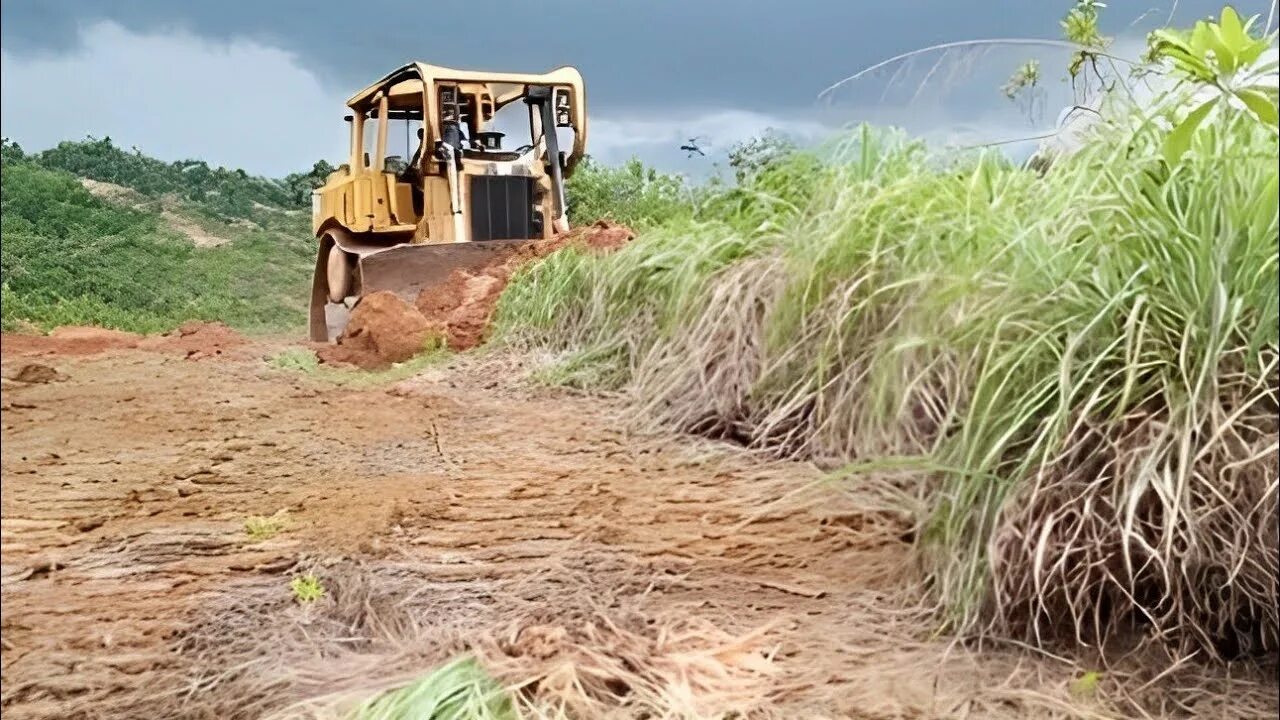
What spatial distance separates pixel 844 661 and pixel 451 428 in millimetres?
719

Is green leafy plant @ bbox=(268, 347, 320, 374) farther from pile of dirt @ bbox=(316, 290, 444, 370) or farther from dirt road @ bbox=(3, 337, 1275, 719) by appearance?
pile of dirt @ bbox=(316, 290, 444, 370)

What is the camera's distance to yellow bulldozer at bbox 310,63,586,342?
7.16ft

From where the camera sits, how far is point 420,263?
3.29 meters

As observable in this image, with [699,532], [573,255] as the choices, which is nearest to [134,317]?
[699,532]

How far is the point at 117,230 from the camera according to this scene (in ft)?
4.72

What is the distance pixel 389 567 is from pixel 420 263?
1835 millimetres

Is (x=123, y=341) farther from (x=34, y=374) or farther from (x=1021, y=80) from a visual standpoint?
(x=1021, y=80)

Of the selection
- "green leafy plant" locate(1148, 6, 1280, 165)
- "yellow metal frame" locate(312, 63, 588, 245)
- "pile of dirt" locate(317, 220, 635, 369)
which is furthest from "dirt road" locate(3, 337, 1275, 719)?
"green leafy plant" locate(1148, 6, 1280, 165)

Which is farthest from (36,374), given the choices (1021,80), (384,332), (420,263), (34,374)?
(420,263)

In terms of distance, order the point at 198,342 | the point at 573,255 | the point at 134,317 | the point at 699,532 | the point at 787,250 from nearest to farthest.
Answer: the point at 134,317
the point at 198,342
the point at 699,532
the point at 787,250
the point at 573,255

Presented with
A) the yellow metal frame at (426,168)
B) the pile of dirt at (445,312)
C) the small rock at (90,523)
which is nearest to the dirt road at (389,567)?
the small rock at (90,523)

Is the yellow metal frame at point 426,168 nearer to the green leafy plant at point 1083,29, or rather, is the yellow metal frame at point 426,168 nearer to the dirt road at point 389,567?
the dirt road at point 389,567

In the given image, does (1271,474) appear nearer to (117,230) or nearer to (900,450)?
(900,450)

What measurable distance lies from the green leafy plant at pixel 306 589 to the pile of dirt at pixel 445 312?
0.39m
